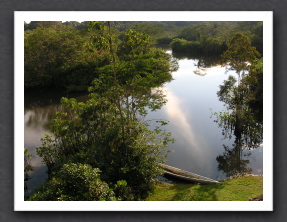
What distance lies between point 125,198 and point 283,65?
4.23 m

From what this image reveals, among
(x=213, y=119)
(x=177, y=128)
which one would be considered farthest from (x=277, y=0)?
(x=213, y=119)

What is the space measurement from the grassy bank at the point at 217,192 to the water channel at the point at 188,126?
5.57 feet

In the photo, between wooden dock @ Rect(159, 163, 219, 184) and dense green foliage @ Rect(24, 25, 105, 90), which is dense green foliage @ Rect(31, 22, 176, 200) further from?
dense green foliage @ Rect(24, 25, 105, 90)

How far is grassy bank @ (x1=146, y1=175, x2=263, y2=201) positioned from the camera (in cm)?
600

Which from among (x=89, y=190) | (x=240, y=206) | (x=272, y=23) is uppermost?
(x=272, y=23)

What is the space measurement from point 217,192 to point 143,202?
3900mm

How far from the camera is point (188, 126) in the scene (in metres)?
12.2

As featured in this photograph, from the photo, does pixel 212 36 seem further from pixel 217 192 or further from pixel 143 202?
pixel 143 202

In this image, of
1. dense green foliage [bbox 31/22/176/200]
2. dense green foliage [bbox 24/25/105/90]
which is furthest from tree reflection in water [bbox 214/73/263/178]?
dense green foliage [bbox 24/25/105/90]

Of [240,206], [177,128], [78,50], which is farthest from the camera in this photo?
[78,50]

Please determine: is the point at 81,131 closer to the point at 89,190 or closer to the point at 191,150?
the point at 89,190

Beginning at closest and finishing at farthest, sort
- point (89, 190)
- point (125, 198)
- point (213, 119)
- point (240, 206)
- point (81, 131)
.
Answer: point (240, 206), point (89, 190), point (125, 198), point (81, 131), point (213, 119)

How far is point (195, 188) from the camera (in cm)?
697

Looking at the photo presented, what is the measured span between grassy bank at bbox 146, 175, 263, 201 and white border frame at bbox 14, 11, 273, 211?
10.2 feet
